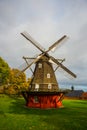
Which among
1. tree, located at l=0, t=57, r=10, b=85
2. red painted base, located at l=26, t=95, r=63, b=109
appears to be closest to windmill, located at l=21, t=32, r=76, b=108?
red painted base, located at l=26, t=95, r=63, b=109

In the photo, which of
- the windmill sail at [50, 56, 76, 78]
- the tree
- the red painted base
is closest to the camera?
the red painted base

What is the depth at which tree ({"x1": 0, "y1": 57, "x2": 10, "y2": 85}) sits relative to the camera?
53.9 metres

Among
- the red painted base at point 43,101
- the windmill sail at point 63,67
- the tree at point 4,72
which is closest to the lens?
the red painted base at point 43,101

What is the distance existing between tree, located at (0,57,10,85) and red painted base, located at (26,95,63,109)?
22028mm

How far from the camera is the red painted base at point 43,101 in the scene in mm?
32531

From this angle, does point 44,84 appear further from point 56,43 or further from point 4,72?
point 4,72

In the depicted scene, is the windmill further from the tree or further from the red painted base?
the tree

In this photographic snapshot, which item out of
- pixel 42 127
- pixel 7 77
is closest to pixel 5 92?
pixel 7 77

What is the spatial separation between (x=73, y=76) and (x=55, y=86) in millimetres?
3378

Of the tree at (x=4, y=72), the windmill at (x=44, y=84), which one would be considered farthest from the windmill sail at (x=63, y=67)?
the tree at (x=4, y=72)

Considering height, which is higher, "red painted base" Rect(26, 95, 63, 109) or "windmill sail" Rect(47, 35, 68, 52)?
"windmill sail" Rect(47, 35, 68, 52)

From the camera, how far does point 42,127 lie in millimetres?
17562

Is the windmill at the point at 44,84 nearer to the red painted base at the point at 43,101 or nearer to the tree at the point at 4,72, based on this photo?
the red painted base at the point at 43,101

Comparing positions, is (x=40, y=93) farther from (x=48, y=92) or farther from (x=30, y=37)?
(x=30, y=37)
